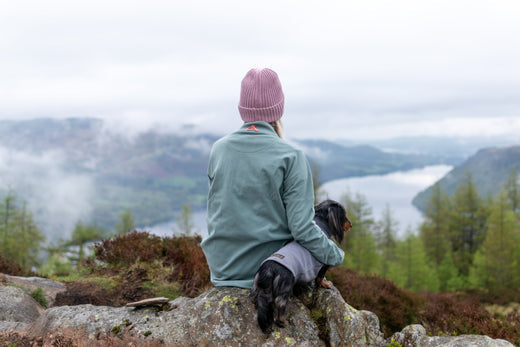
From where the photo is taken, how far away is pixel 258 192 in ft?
10.3

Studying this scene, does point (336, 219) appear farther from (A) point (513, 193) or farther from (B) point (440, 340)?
(A) point (513, 193)

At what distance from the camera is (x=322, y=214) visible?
11.7ft

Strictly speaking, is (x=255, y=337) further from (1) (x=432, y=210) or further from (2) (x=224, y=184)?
(1) (x=432, y=210)

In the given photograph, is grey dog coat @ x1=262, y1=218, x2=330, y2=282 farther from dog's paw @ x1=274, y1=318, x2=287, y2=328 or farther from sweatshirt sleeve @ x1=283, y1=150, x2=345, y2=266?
dog's paw @ x1=274, y1=318, x2=287, y2=328

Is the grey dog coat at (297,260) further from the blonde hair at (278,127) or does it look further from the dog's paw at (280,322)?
the blonde hair at (278,127)

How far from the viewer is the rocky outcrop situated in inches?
122

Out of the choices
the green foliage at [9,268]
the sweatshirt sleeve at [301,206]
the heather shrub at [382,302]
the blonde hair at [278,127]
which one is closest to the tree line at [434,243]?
the green foliage at [9,268]

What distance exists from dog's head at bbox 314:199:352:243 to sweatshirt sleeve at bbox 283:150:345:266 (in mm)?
404

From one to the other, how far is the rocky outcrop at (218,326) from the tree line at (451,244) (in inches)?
1051

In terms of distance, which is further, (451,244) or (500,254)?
(451,244)

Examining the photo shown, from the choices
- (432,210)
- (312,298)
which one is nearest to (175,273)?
(312,298)

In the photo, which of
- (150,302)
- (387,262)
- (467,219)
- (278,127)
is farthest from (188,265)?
(467,219)

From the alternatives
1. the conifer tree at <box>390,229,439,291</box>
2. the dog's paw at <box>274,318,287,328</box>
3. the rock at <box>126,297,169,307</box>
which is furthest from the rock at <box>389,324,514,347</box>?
the conifer tree at <box>390,229,439,291</box>

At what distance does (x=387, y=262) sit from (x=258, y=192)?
3822 centimetres
